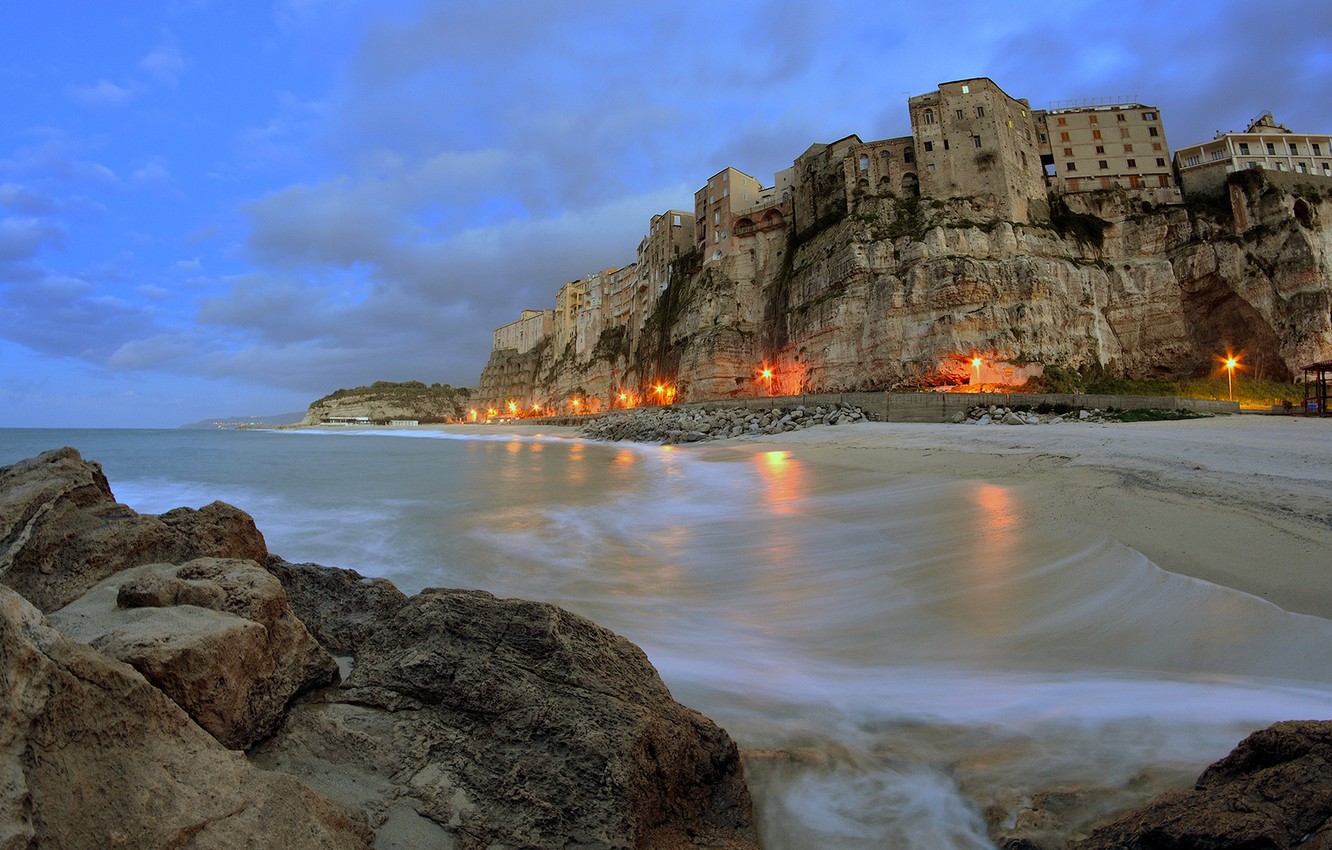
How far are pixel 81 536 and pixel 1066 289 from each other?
1645 inches

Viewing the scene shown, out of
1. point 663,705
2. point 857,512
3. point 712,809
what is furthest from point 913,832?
point 857,512

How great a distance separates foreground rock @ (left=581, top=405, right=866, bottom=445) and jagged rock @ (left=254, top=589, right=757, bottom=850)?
23970 millimetres

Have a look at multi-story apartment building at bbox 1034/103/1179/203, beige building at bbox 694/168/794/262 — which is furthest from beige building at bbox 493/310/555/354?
multi-story apartment building at bbox 1034/103/1179/203

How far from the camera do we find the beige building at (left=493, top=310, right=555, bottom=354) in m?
102

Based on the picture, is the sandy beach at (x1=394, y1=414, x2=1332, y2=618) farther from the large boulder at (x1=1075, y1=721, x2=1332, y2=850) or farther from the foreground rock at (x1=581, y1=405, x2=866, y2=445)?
the foreground rock at (x1=581, y1=405, x2=866, y2=445)

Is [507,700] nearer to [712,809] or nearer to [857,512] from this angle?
[712,809]

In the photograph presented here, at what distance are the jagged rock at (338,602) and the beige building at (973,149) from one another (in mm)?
41944

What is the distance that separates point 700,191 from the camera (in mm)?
54562

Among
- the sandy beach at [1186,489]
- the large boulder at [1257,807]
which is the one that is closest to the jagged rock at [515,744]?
the large boulder at [1257,807]

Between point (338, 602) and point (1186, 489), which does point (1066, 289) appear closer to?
point (1186, 489)

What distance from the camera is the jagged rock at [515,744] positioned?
207cm

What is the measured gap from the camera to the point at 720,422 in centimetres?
3231

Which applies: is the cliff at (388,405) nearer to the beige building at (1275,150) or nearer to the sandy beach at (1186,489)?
the beige building at (1275,150)

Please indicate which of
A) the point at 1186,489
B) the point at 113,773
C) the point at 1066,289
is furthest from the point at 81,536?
the point at 1066,289
